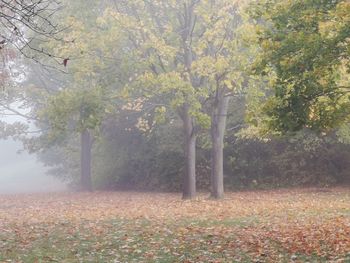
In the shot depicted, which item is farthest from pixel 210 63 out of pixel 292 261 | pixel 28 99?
pixel 28 99

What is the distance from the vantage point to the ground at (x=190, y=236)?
10578 mm

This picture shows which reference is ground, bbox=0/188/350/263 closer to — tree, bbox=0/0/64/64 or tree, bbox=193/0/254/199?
tree, bbox=0/0/64/64

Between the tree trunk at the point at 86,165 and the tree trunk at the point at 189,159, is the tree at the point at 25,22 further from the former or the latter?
the tree trunk at the point at 86,165

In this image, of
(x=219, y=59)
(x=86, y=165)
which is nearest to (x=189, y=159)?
(x=219, y=59)

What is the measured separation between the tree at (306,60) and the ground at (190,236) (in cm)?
277

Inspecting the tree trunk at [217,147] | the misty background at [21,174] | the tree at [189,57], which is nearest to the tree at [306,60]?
the tree at [189,57]

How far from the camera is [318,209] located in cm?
1842

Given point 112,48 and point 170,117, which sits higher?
point 112,48

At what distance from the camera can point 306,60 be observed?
11.2m

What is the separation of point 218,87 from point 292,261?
49.3 ft

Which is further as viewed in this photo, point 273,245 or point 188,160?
point 188,160

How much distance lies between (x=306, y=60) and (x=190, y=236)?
5179mm

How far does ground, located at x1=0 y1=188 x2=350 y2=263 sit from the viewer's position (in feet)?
34.7

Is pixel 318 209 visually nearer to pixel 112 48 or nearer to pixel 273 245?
pixel 273 245
